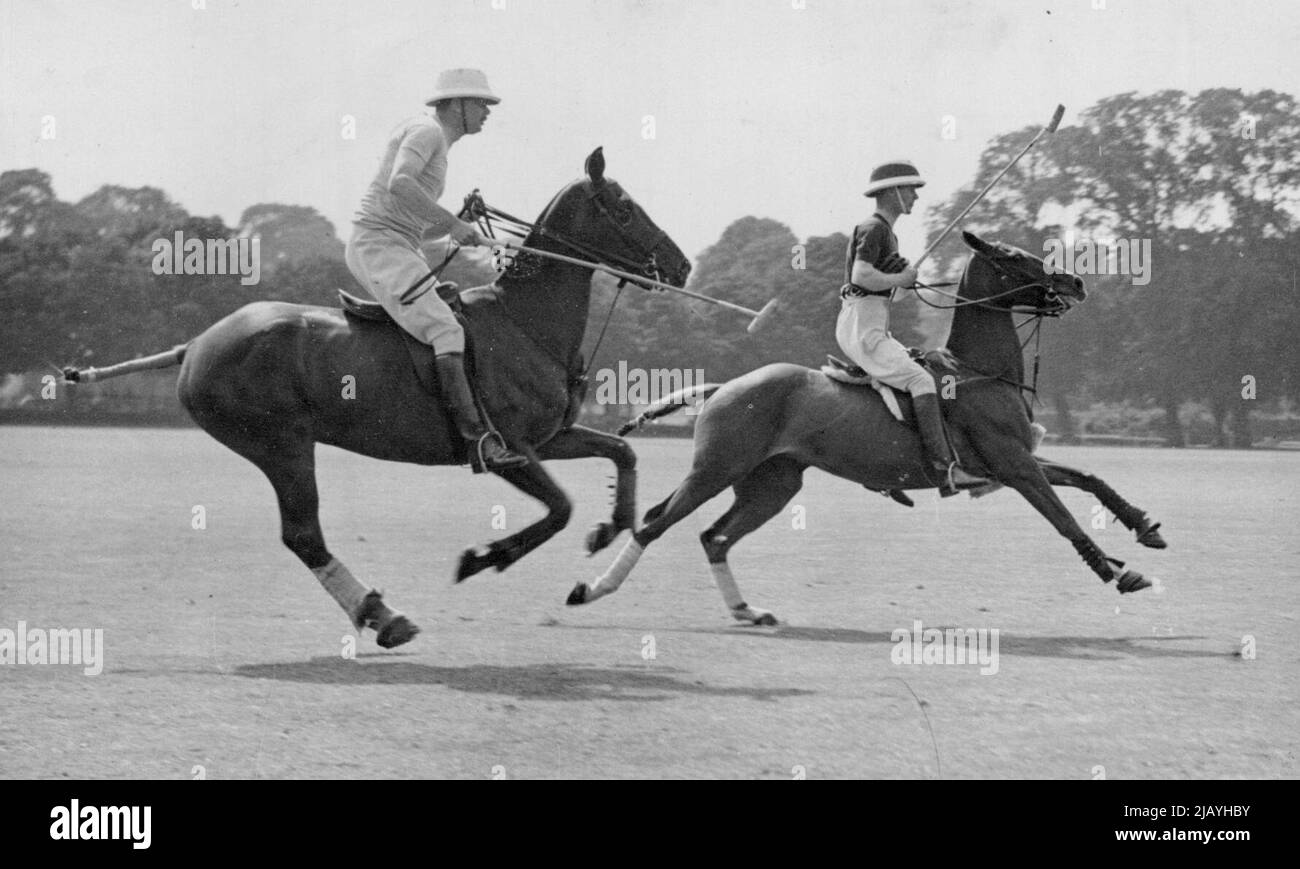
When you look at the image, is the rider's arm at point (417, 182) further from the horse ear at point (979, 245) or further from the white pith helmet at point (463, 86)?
the horse ear at point (979, 245)

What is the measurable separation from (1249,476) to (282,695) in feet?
89.2

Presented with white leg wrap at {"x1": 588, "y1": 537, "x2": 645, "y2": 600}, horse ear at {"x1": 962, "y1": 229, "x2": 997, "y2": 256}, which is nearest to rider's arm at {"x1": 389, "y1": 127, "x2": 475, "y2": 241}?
white leg wrap at {"x1": 588, "y1": 537, "x2": 645, "y2": 600}

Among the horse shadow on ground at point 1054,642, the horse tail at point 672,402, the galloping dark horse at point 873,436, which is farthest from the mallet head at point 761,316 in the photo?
the horse shadow on ground at point 1054,642

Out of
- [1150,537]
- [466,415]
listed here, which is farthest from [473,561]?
[1150,537]

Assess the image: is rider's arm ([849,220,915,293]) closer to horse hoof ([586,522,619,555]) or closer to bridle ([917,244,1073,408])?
bridle ([917,244,1073,408])

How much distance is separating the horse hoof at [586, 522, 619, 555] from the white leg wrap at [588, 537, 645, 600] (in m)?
0.20

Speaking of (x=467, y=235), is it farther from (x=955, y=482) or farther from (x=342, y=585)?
(x=955, y=482)

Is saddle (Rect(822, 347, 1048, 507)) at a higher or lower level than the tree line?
A: lower

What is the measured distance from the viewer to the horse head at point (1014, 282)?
11.3 m

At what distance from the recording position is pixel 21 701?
8008 millimetres

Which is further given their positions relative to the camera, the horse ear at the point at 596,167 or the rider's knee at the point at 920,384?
the rider's knee at the point at 920,384

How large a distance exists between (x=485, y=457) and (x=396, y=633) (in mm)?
1127

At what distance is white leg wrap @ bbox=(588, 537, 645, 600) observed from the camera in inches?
412

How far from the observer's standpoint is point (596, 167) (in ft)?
32.9
